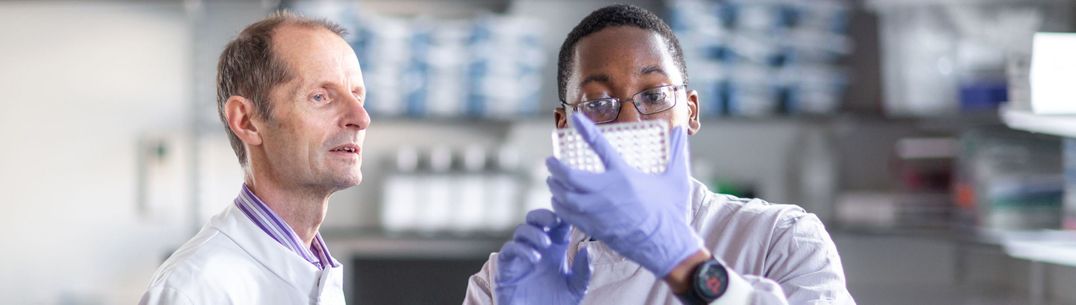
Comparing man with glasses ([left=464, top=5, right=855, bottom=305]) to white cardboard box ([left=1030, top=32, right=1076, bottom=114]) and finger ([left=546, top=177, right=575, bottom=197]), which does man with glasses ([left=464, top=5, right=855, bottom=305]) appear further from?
white cardboard box ([left=1030, top=32, right=1076, bottom=114])

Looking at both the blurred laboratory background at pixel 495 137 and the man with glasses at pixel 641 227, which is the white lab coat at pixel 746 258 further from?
the blurred laboratory background at pixel 495 137

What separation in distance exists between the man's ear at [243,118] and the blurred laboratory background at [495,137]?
6.26 feet

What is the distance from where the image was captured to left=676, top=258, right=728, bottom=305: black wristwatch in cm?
114

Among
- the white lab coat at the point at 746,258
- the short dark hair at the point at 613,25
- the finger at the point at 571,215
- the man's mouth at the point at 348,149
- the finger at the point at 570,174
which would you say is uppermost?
the short dark hair at the point at 613,25

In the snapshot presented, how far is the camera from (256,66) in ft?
4.73

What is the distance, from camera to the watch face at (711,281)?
114 centimetres

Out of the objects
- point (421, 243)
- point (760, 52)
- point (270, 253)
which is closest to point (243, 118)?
point (270, 253)

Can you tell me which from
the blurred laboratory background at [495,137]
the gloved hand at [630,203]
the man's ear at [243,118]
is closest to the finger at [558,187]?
the gloved hand at [630,203]

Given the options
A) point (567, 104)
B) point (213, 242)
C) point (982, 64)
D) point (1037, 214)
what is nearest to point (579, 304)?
point (567, 104)

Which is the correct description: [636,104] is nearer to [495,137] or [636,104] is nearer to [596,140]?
Result: [596,140]

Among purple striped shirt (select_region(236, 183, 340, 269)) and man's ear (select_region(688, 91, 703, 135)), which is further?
man's ear (select_region(688, 91, 703, 135))

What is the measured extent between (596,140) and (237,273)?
48cm

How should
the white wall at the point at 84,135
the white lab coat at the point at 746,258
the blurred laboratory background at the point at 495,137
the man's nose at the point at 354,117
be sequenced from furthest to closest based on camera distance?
the white wall at the point at 84,135
the blurred laboratory background at the point at 495,137
the man's nose at the point at 354,117
the white lab coat at the point at 746,258

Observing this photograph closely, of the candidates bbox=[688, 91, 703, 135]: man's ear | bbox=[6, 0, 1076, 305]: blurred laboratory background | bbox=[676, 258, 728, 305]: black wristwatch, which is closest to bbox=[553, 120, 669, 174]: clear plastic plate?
bbox=[676, 258, 728, 305]: black wristwatch
